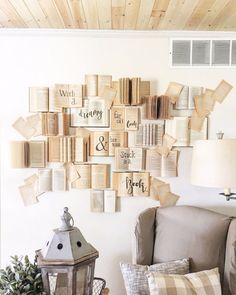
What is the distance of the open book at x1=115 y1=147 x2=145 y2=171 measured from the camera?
2445mm

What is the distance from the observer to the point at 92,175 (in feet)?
8.05

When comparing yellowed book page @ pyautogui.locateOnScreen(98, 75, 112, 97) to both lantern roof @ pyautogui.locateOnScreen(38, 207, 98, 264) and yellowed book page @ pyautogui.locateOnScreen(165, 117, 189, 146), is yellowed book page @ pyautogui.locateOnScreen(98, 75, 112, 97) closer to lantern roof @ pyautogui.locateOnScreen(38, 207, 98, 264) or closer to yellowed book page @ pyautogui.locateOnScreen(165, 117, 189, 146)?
yellowed book page @ pyautogui.locateOnScreen(165, 117, 189, 146)

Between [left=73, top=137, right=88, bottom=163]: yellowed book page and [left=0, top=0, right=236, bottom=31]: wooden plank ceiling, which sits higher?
[left=0, top=0, right=236, bottom=31]: wooden plank ceiling

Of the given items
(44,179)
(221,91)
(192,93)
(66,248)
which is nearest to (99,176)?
(44,179)

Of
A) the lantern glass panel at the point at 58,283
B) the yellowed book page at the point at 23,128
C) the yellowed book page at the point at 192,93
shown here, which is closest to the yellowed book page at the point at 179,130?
the yellowed book page at the point at 192,93

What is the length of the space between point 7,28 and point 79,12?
68 centimetres

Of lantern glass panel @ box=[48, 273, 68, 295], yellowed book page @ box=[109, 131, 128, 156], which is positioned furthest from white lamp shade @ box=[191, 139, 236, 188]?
lantern glass panel @ box=[48, 273, 68, 295]

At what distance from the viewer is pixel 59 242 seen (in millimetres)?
1810

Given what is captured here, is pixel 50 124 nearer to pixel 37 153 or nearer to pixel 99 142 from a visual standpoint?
pixel 37 153

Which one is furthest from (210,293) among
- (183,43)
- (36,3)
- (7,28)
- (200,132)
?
(7,28)

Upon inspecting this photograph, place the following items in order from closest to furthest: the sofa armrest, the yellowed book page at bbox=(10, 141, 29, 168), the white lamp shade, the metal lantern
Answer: the metal lantern < the white lamp shade < the sofa armrest < the yellowed book page at bbox=(10, 141, 29, 168)

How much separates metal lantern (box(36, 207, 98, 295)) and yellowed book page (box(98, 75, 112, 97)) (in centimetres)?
103

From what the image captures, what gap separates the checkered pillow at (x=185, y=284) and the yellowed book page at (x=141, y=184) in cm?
70

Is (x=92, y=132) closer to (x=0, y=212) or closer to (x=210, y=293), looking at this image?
(x=0, y=212)
